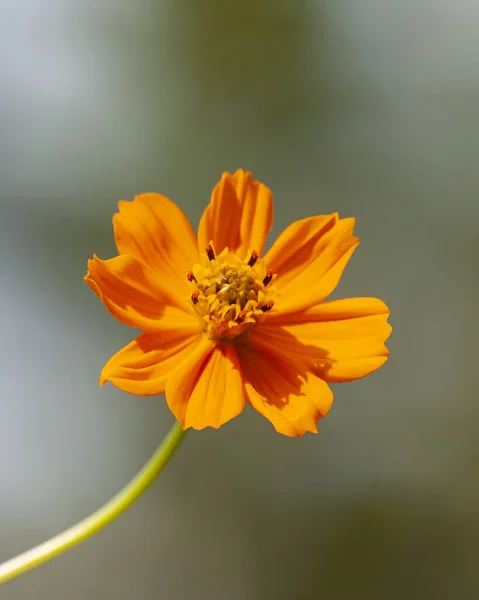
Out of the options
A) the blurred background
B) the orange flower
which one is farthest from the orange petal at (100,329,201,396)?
the blurred background

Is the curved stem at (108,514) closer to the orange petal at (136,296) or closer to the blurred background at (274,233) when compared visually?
the orange petal at (136,296)

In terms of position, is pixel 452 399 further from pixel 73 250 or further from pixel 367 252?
pixel 73 250

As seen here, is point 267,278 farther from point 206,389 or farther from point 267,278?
point 206,389

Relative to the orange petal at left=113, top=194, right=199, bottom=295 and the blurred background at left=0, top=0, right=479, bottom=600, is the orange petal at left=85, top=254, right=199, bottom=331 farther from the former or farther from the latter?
the blurred background at left=0, top=0, right=479, bottom=600

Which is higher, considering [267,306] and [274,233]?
[274,233]

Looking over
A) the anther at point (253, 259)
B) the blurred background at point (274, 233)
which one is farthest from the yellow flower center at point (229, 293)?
the blurred background at point (274, 233)

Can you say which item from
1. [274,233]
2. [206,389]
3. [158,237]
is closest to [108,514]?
[206,389]
